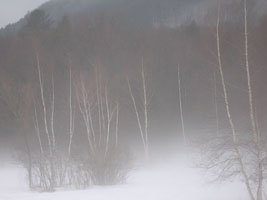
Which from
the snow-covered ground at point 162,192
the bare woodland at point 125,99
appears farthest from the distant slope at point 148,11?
the snow-covered ground at point 162,192

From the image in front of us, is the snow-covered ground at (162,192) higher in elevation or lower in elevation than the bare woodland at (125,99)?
lower

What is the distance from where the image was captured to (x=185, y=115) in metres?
29.8

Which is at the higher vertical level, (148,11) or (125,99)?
(148,11)

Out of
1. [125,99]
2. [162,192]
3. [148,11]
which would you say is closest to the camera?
[162,192]

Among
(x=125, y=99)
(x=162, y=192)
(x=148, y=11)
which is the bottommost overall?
(x=162, y=192)

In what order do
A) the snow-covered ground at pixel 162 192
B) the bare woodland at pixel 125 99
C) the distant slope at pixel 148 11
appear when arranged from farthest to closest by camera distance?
the distant slope at pixel 148 11
the snow-covered ground at pixel 162 192
the bare woodland at pixel 125 99

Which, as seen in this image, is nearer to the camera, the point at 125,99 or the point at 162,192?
the point at 162,192

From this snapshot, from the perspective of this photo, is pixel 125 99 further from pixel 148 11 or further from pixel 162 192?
pixel 148 11

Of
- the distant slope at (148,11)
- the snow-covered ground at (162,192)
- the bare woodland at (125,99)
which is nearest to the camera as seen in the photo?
the bare woodland at (125,99)

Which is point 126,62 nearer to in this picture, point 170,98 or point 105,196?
point 170,98

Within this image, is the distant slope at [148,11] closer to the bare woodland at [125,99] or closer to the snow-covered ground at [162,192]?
the bare woodland at [125,99]

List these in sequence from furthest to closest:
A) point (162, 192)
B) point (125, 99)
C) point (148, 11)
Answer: point (148, 11)
point (125, 99)
point (162, 192)

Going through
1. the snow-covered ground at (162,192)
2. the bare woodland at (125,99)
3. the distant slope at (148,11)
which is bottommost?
the snow-covered ground at (162,192)

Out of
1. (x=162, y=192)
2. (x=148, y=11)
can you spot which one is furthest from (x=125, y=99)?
(x=148, y=11)
